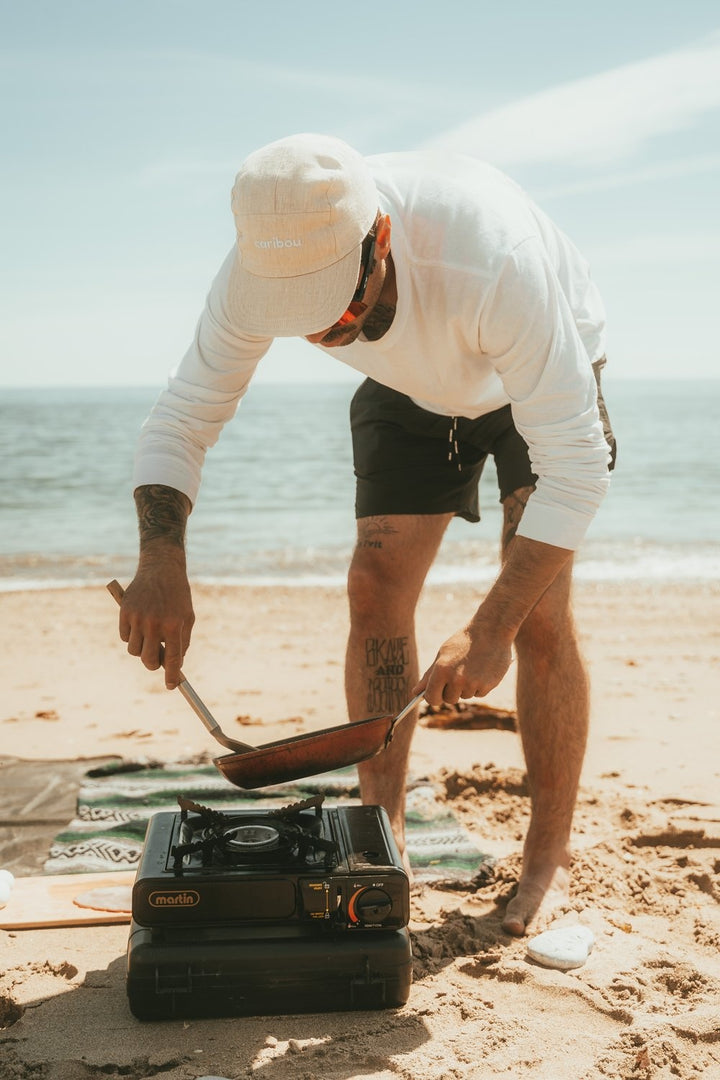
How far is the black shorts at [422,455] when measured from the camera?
8.99ft

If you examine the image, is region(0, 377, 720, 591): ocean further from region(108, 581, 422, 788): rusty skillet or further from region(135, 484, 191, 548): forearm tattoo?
Answer: region(108, 581, 422, 788): rusty skillet

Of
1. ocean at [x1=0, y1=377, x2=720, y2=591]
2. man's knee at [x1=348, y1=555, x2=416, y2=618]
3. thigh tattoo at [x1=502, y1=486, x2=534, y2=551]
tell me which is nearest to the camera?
thigh tattoo at [x1=502, y1=486, x2=534, y2=551]

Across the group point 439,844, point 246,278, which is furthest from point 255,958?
point 246,278

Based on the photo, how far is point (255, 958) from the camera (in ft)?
6.66

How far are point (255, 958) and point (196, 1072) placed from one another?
0.74 feet

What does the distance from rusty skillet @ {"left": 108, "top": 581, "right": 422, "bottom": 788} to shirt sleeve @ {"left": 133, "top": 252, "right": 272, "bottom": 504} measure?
68 cm

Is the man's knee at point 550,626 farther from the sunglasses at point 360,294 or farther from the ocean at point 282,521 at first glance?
the ocean at point 282,521

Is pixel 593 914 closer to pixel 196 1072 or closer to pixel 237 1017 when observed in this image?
pixel 237 1017

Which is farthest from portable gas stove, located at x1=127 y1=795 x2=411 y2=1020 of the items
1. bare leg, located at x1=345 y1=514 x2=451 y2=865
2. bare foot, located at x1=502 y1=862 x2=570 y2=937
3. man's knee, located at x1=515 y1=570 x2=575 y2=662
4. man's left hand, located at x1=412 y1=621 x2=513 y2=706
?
man's knee, located at x1=515 y1=570 x2=575 y2=662

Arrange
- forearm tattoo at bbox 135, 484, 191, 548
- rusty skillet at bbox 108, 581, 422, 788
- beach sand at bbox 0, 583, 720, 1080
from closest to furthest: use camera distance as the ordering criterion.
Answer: beach sand at bbox 0, 583, 720, 1080 < rusty skillet at bbox 108, 581, 422, 788 < forearm tattoo at bbox 135, 484, 191, 548

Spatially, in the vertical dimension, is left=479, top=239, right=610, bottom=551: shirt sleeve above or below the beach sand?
above

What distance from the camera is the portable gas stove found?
201cm

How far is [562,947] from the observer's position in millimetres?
2309

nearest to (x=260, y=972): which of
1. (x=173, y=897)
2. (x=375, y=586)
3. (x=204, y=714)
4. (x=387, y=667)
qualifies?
(x=173, y=897)
